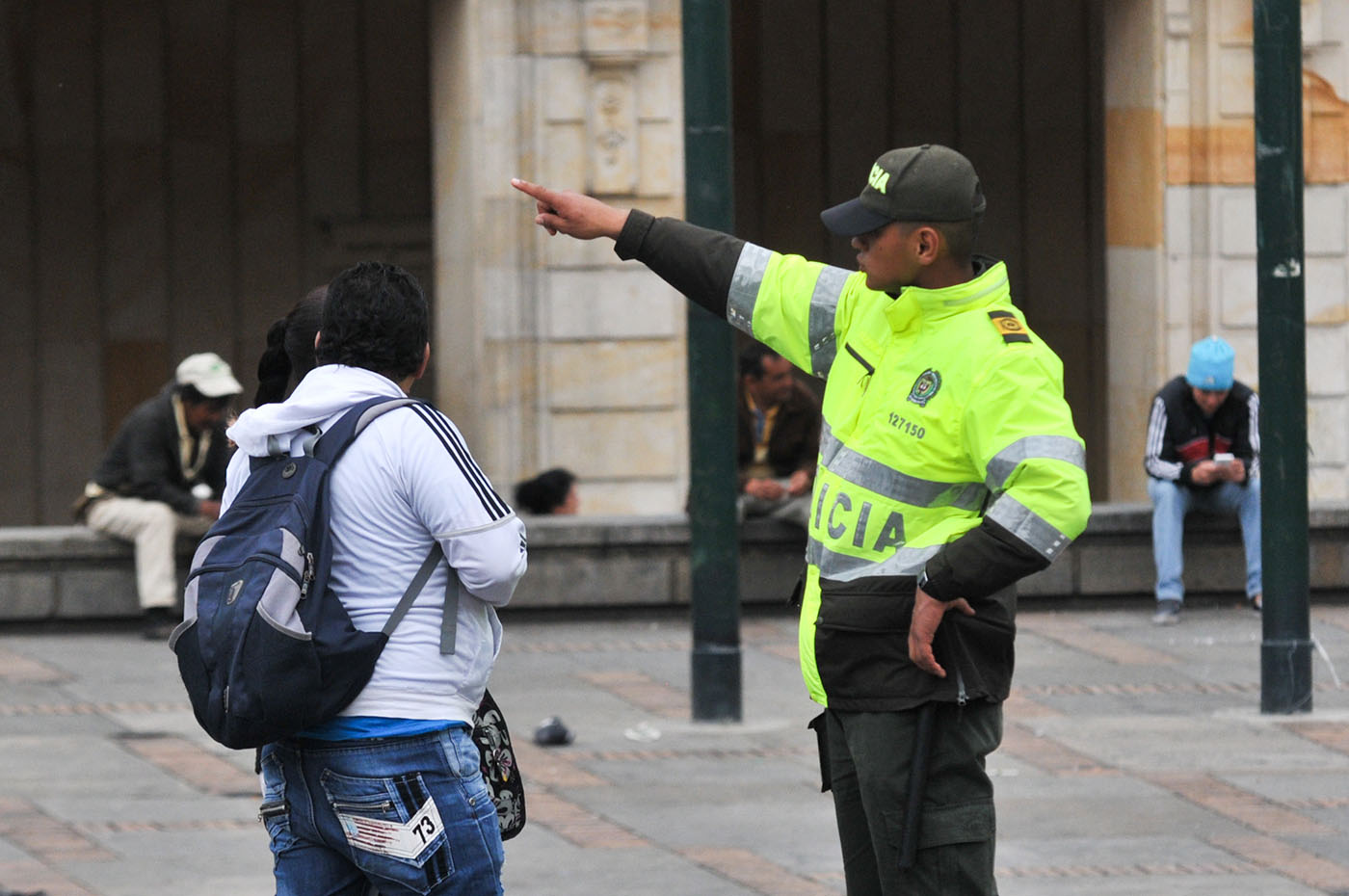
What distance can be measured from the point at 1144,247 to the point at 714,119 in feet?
19.3

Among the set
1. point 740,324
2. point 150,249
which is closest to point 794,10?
point 150,249

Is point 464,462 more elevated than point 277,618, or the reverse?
point 464,462

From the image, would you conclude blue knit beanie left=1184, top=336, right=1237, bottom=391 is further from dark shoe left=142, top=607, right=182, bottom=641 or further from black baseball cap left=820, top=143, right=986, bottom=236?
black baseball cap left=820, top=143, right=986, bottom=236

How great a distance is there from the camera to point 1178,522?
37.1 ft

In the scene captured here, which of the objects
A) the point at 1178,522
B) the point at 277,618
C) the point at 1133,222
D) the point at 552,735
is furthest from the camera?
the point at 1133,222

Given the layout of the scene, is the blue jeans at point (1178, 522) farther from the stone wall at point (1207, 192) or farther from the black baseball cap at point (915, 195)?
the black baseball cap at point (915, 195)

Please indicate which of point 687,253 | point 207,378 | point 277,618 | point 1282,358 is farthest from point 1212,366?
point 277,618

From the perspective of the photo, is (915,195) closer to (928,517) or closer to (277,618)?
(928,517)

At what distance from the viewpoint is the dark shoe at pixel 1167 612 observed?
1114cm

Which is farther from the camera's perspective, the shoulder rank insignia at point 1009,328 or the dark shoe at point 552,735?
the dark shoe at point 552,735

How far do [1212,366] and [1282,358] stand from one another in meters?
2.59

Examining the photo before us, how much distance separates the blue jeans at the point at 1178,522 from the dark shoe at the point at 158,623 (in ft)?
15.6

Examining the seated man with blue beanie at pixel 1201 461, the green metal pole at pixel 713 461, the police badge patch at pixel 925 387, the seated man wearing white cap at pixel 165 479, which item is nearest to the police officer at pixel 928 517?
the police badge patch at pixel 925 387

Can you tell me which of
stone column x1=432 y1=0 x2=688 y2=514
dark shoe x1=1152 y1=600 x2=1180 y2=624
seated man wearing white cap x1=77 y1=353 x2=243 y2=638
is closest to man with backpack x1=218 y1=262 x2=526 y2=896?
seated man wearing white cap x1=77 y1=353 x2=243 y2=638
